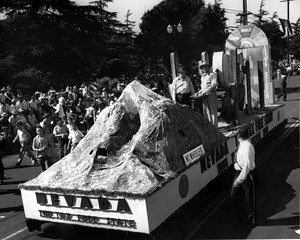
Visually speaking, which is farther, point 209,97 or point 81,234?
point 209,97

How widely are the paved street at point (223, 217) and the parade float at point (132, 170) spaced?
0.46 meters

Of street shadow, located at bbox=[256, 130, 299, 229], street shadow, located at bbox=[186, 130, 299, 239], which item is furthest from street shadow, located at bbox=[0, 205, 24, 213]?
street shadow, located at bbox=[256, 130, 299, 229]

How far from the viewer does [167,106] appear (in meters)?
7.12

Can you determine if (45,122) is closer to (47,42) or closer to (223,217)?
(223,217)

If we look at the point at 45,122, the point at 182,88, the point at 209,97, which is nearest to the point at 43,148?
the point at 45,122

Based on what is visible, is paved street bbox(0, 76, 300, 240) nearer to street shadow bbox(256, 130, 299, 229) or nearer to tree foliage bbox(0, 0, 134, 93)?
street shadow bbox(256, 130, 299, 229)

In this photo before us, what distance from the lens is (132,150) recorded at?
630 cm

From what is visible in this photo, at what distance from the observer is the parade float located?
561 centimetres

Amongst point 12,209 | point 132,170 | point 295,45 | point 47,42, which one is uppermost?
point 47,42

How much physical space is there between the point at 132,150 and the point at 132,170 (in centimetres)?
41

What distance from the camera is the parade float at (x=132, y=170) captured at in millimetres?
5605

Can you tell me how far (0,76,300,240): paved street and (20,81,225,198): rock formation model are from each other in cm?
84

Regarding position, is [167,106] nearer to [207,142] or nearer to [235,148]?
[207,142]

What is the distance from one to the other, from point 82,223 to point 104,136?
1.57 meters
